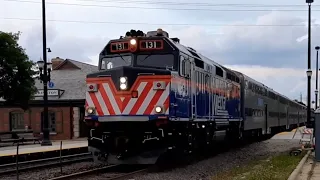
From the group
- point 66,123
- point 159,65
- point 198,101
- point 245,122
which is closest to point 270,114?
point 245,122

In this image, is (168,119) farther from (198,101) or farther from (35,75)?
(35,75)

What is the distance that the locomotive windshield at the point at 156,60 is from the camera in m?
13.2

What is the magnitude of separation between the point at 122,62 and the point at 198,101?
305cm

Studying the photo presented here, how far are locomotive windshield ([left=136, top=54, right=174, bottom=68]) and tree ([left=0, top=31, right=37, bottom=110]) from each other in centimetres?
1341

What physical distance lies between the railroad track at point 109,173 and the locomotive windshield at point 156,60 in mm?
3016

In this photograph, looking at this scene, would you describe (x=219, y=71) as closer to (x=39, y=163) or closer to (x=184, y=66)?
(x=184, y=66)

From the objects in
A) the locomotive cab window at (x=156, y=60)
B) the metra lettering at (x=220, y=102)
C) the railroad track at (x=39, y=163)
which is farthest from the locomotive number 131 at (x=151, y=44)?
the metra lettering at (x=220, y=102)

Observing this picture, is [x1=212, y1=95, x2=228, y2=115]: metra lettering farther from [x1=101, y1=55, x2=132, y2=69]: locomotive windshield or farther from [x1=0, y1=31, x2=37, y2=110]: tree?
[x1=0, y1=31, x2=37, y2=110]: tree

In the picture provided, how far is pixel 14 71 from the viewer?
82.0 feet

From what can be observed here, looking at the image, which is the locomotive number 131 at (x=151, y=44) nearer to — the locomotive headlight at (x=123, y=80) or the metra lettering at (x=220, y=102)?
the locomotive headlight at (x=123, y=80)

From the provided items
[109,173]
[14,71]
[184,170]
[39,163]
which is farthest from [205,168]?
[14,71]

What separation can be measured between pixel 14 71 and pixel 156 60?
14006 mm

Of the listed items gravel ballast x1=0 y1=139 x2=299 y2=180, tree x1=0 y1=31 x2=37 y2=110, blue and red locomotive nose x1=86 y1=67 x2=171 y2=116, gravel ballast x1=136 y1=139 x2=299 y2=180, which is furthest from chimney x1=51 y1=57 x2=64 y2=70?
blue and red locomotive nose x1=86 y1=67 x2=171 y2=116

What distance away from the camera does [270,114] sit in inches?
1276
